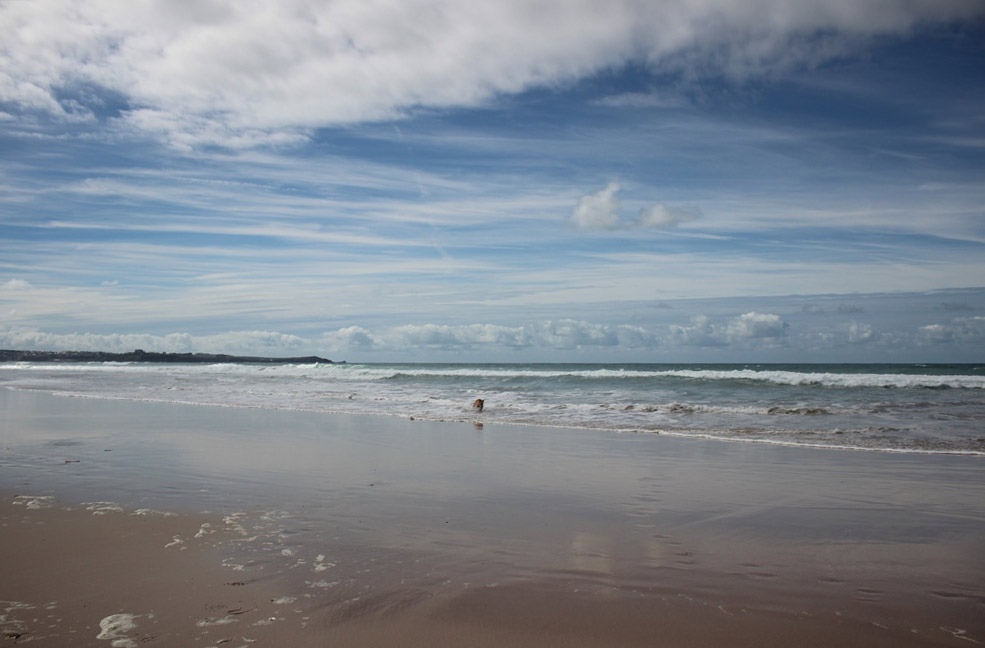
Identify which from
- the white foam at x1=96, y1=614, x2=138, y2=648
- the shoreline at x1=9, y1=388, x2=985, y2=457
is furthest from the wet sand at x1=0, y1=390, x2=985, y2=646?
the shoreline at x1=9, y1=388, x2=985, y2=457

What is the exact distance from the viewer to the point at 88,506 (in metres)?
5.69

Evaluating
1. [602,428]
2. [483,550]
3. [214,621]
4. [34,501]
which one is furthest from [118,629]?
[602,428]

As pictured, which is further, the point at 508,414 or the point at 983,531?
the point at 508,414

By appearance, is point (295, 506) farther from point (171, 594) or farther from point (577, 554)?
point (577, 554)

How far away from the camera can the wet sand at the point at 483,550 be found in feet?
10.8

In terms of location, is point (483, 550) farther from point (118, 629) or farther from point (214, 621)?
point (118, 629)

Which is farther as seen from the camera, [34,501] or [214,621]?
[34,501]

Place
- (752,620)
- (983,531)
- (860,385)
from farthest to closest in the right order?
1. (860,385)
2. (983,531)
3. (752,620)

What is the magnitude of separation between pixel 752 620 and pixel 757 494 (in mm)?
3599

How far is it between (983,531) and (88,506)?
314 inches

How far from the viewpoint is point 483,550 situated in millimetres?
4582

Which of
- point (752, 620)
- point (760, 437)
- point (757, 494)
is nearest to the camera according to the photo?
point (752, 620)

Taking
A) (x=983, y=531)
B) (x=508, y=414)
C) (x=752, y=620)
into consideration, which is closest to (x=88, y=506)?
(x=752, y=620)

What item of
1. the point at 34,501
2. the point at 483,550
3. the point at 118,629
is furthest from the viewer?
the point at 34,501
